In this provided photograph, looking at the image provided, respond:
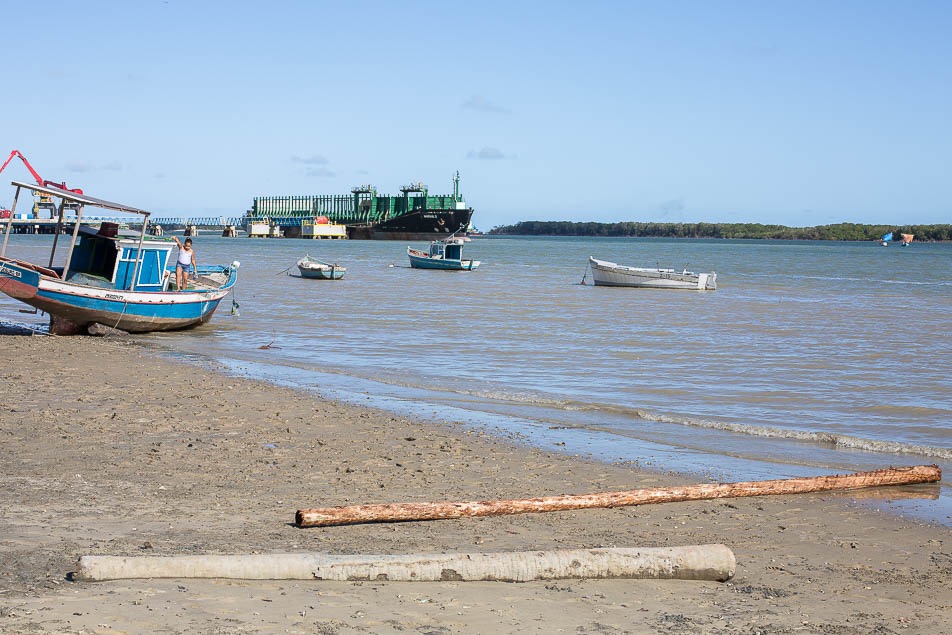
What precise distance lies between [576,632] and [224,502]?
3.43 meters

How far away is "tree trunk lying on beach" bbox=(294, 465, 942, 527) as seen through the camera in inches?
269

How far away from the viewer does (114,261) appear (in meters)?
21.4

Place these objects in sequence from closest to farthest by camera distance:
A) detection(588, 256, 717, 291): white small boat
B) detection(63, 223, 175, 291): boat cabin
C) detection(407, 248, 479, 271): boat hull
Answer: detection(63, 223, 175, 291): boat cabin
detection(588, 256, 717, 291): white small boat
detection(407, 248, 479, 271): boat hull

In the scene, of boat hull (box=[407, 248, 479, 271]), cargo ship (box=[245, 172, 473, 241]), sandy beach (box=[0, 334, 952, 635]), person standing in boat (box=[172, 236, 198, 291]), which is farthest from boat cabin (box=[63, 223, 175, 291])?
cargo ship (box=[245, 172, 473, 241])

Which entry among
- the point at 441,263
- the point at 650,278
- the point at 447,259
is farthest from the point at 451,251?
the point at 650,278

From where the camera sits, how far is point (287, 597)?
5.19m

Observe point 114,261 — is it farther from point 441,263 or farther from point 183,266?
point 441,263

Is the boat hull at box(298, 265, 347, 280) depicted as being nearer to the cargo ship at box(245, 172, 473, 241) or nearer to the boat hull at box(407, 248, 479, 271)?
the boat hull at box(407, 248, 479, 271)

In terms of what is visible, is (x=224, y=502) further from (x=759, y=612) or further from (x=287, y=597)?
(x=759, y=612)

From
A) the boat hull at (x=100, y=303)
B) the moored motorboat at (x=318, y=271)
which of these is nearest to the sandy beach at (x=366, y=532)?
the boat hull at (x=100, y=303)

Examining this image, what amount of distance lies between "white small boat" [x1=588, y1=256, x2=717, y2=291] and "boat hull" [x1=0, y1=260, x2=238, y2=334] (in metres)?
29.2

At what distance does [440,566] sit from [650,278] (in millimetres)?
44201

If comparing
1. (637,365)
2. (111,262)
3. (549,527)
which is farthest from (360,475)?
(111,262)

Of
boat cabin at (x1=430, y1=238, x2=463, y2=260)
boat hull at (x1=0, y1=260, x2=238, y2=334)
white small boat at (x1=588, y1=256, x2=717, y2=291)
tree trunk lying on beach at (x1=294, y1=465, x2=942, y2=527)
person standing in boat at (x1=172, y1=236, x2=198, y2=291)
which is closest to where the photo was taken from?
tree trunk lying on beach at (x1=294, y1=465, x2=942, y2=527)
